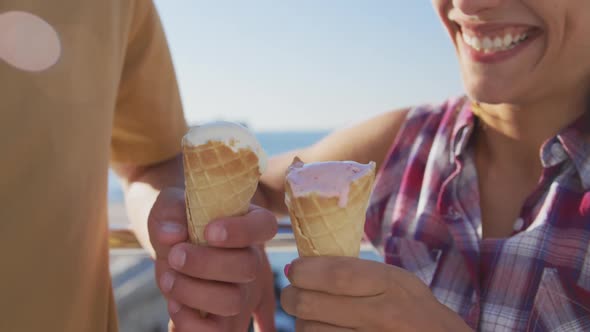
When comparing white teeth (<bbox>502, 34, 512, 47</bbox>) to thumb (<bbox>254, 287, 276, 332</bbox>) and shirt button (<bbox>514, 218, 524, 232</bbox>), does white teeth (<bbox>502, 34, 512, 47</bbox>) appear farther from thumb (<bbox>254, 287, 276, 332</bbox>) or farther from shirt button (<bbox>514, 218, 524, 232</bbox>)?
thumb (<bbox>254, 287, 276, 332</bbox>)

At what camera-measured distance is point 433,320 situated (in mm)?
925

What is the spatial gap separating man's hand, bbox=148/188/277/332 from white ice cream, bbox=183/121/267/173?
0.15 m

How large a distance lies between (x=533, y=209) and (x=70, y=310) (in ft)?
4.50

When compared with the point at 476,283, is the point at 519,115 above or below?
above

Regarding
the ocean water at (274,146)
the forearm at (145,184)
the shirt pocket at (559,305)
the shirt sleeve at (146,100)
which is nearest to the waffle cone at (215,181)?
the forearm at (145,184)

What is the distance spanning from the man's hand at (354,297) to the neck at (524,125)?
95 cm

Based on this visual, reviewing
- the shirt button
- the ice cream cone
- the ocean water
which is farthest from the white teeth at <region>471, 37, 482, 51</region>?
the ocean water

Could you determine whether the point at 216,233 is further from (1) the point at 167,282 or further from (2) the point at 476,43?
(2) the point at 476,43

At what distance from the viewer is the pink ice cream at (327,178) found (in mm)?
896

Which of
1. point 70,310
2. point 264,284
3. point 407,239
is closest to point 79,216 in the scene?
point 70,310

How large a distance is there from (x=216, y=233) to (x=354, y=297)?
0.29 meters

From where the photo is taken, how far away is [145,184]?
158 cm

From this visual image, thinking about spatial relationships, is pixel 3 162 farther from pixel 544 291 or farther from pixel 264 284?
pixel 544 291

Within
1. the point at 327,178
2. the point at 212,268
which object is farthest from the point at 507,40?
the point at 212,268
